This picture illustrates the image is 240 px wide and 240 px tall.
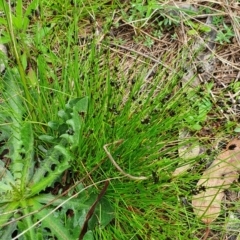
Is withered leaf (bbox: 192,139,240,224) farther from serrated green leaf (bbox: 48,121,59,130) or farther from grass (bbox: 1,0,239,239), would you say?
serrated green leaf (bbox: 48,121,59,130)

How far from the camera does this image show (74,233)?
4.34 feet

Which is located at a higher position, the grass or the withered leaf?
the grass

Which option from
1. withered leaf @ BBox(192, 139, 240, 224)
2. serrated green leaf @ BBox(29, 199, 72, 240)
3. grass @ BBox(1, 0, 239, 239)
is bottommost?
withered leaf @ BBox(192, 139, 240, 224)

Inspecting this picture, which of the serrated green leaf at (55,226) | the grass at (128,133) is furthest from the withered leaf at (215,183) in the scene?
the serrated green leaf at (55,226)

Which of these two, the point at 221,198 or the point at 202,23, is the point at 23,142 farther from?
the point at 202,23

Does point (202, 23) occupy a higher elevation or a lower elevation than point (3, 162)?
higher

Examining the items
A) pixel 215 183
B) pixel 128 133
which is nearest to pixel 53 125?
pixel 128 133

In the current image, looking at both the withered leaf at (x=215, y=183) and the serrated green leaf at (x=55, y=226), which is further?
the withered leaf at (x=215, y=183)

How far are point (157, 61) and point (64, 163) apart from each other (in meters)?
0.56

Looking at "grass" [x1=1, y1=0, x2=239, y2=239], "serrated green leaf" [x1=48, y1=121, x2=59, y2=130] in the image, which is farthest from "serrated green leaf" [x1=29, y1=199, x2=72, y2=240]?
"serrated green leaf" [x1=48, y1=121, x2=59, y2=130]

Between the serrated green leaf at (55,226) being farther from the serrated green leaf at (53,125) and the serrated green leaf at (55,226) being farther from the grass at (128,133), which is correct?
the serrated green leaf at (53,125)

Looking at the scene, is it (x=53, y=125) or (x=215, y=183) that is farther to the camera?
(x=215, y=183)

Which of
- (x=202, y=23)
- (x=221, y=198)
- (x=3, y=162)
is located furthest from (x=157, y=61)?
(x=3, y=162)

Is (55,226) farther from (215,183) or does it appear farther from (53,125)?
(215,183)
